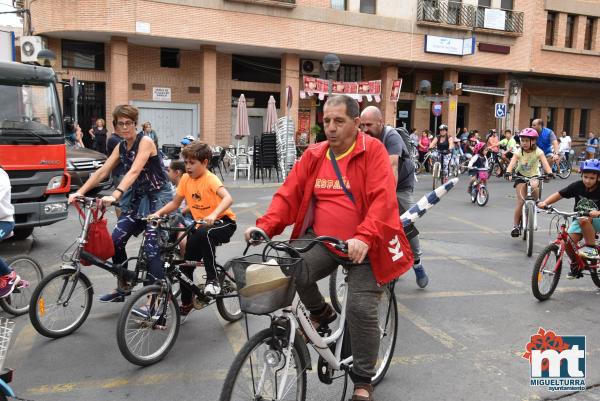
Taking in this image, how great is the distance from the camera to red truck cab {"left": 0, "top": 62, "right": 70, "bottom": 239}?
296 inches

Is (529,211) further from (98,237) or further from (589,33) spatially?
(589,33)

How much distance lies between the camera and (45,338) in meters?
4.61

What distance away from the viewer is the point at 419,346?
4.61 meters

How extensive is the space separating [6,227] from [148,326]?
4.85ft

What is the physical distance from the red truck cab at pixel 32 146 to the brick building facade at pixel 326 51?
13632 mm

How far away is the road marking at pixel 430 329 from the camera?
4.66 meters

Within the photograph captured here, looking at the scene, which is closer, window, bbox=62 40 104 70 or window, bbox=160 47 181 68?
window, bbox=62 40 104 70

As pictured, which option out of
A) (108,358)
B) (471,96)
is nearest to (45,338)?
(108,358)

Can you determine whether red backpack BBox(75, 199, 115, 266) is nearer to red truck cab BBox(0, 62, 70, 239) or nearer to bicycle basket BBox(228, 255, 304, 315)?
bicycle basket BBox(228, 255, 304, 315)

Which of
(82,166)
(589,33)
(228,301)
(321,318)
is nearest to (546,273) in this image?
(228,301)

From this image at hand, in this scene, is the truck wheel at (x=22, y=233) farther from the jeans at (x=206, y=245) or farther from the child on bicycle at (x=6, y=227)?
the jeans at (x=206, y=245)

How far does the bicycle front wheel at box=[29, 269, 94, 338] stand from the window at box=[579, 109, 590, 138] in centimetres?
3604

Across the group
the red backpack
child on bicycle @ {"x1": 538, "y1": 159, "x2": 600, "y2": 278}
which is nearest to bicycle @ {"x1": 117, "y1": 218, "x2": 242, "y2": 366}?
the red backpack

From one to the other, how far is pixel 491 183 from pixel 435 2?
11.7 metres
